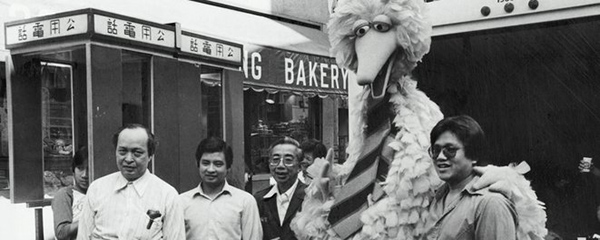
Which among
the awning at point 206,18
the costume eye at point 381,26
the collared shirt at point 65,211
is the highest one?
the awning at point 206,18

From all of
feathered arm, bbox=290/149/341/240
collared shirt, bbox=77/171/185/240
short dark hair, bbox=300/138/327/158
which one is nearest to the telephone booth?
short dark hair, bbox=300/138/327/158

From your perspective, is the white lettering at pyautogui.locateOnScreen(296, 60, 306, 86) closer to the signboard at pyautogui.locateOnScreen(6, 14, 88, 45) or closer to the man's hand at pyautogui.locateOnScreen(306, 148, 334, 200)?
the signboard at pyautogui.locateOnScreen(6, 14, 88, 45)

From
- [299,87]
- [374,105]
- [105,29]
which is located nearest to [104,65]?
[105,29]

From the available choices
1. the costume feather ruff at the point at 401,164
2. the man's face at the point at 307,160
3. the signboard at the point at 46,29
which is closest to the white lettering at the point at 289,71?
the man's face at the point at 307,160

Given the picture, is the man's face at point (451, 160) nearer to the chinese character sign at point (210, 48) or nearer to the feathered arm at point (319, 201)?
the feathered arm at point (319, 201)

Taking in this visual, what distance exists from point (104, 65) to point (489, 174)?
9.75 ft

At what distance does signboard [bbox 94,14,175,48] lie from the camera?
4500 mm

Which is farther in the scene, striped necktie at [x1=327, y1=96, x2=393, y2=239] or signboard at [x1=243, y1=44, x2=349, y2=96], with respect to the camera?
signboard at [x1=243, y1=44, x2=349, y2=96]

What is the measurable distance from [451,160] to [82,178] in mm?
2837

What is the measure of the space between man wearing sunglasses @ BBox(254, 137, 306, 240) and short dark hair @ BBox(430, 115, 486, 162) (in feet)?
5.17

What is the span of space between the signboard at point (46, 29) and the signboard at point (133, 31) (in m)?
0.11

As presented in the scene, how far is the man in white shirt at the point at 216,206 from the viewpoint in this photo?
136 inches

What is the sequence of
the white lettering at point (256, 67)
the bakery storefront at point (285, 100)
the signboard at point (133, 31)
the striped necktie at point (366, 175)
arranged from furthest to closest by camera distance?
the bakery storefront at point (285, 100) < the white lettering at point (256, 67) < the signboard at point (133, 31) < the striped necktie at point (366, 175)

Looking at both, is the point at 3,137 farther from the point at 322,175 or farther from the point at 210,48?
the point at 322,175
